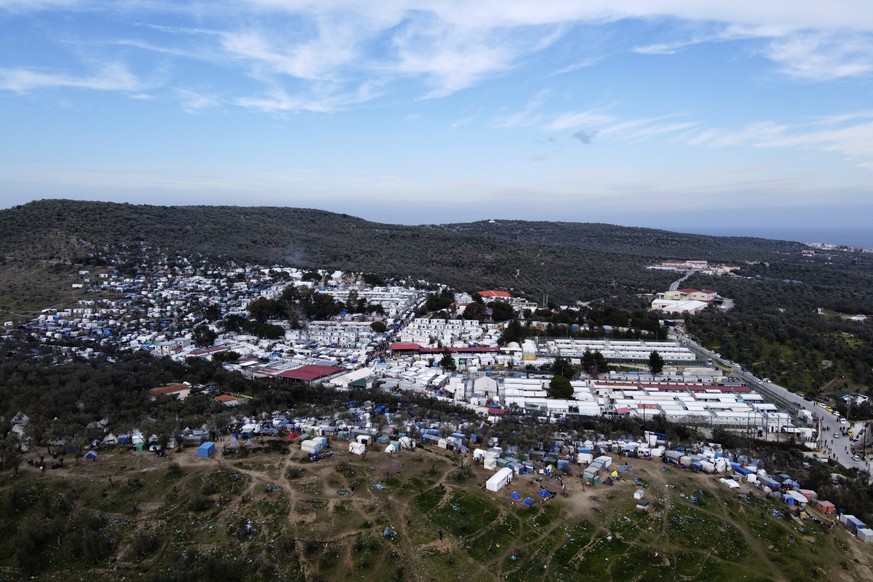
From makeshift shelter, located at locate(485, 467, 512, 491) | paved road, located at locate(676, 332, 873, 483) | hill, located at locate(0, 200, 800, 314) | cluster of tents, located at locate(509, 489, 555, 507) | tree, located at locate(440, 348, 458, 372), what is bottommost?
paved road, located at locate(676, 332, 873, 483)

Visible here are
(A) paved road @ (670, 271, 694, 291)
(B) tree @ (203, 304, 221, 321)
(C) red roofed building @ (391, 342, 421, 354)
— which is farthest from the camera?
(A) paved road @ (670, 271, 694, 291)

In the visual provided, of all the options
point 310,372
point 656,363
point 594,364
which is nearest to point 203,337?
point 310,372

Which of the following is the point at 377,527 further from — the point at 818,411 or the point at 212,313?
the point at 212,313

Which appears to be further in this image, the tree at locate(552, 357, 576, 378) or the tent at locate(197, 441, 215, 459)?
the tree at locate(552, 357, 576, 378)

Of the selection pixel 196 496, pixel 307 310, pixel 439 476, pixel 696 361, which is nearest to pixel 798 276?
pixel 696 361

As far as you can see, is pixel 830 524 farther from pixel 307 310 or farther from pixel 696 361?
pixel 307 310

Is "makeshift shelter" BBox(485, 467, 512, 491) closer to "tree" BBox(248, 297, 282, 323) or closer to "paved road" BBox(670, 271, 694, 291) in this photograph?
"tree" BBox(248, 297, 282, 323)

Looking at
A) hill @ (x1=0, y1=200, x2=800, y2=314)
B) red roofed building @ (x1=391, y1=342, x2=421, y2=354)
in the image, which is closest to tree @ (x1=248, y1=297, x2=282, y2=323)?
red roofed building @ (x1=391, y1=342, x2=421, y2=354)
